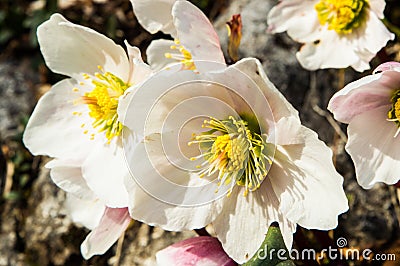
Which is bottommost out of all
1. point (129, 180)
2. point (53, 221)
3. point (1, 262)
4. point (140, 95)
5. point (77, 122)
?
point (1, 262)

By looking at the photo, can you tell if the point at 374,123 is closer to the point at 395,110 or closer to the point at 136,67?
the point at 395,110

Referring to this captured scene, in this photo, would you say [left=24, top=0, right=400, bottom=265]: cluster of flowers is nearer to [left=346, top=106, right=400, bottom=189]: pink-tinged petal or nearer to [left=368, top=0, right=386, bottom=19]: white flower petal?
[left=346, top=106, right=400, bottom=189]: pink-tinged petal

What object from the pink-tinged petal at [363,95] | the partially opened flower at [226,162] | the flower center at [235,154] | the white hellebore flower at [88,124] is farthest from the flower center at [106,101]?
the pink-tinged petal at [363,95]

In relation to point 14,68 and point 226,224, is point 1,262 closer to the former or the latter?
point 14,68

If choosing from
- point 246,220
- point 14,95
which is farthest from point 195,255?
point 14,95

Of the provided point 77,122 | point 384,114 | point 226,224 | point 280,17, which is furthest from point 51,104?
point 384,114

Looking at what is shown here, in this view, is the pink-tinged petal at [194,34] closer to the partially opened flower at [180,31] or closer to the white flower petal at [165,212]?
the partially opened flower at [180,31]
